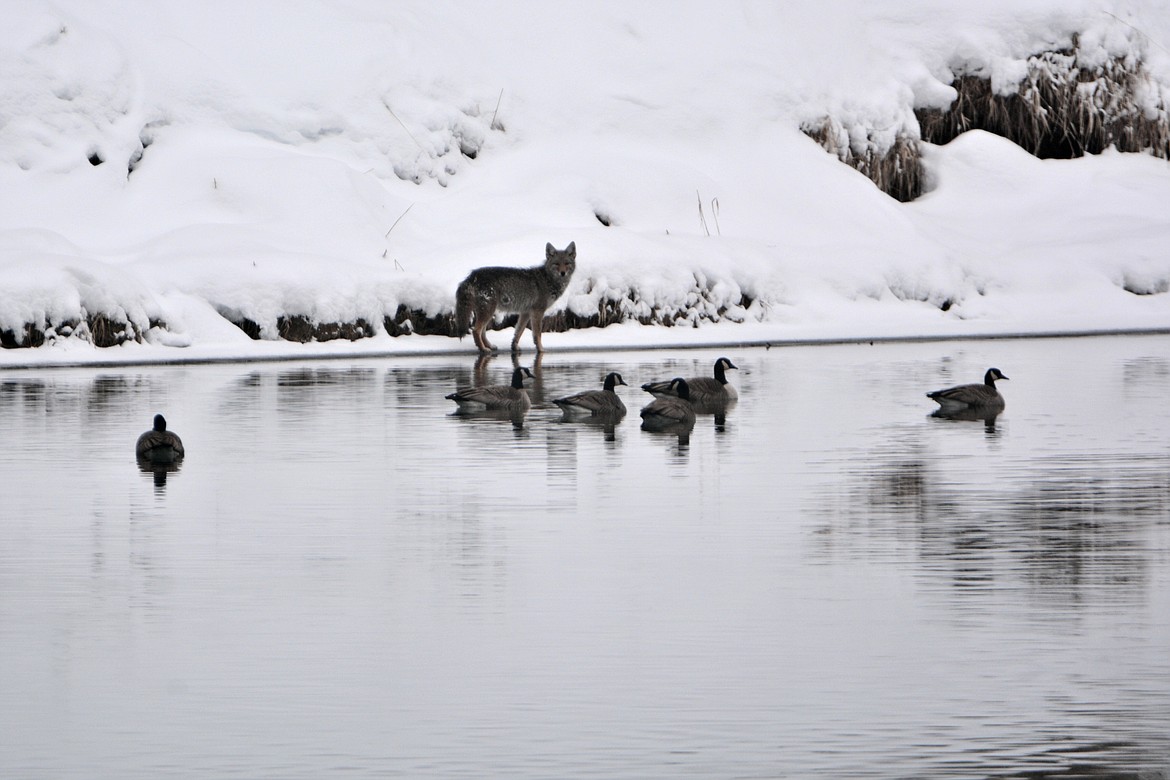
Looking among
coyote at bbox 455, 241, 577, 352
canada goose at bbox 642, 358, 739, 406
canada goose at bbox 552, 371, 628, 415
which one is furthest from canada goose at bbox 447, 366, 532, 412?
coyote at bbox 455, 241, 577, 352

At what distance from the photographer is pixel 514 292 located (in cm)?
2545

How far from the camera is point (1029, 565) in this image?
8.15 m

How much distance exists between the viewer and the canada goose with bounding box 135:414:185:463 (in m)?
12.4

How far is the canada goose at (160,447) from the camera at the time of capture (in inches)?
488

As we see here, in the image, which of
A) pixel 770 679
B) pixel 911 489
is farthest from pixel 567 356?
pixel 770 679

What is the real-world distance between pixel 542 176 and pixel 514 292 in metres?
9.62

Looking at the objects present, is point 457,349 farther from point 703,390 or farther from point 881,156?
point 881,156

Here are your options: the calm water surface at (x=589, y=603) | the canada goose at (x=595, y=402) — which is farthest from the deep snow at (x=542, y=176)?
the calm water surface at (x=589, y=603)

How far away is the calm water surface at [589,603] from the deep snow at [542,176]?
12365 mm

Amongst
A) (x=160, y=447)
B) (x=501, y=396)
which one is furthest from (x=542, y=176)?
(x=160, y=447)

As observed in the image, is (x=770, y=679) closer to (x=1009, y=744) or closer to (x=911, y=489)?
(x=1009, y=744)

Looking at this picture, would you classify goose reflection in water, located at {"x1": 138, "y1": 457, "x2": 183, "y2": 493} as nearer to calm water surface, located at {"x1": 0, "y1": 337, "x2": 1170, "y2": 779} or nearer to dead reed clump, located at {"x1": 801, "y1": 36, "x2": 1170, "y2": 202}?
calm water surface, located at {"x1": 0, "y1": 337, "x2": 1170, "y2": 779}

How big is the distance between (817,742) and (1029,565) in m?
3.02

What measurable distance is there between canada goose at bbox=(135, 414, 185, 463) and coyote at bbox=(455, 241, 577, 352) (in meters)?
13.1
